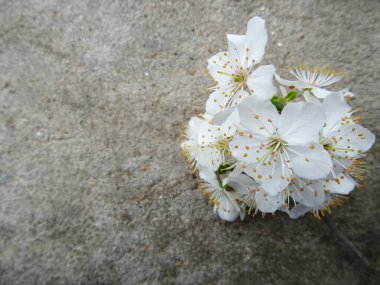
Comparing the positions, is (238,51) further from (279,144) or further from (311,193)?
(311,193)

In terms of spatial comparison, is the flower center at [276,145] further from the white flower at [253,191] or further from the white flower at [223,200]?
the white flower at [223,200]

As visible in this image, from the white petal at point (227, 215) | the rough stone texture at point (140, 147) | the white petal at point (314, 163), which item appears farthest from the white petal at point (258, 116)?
the rough stone texture at point (140, 147)

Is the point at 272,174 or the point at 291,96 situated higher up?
the point at 291,96

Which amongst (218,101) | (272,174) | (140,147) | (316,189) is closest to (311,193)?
(316,189)

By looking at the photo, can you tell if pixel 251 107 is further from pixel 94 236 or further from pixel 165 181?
pixel 94 236

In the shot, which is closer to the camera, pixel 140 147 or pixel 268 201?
pixel 268 201

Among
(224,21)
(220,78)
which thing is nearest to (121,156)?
(220,78)

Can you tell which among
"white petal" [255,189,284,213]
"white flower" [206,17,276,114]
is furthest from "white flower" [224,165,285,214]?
"white flower" [206,17,276,114]

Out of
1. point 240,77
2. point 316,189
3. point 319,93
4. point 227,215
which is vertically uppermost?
point 240,77
